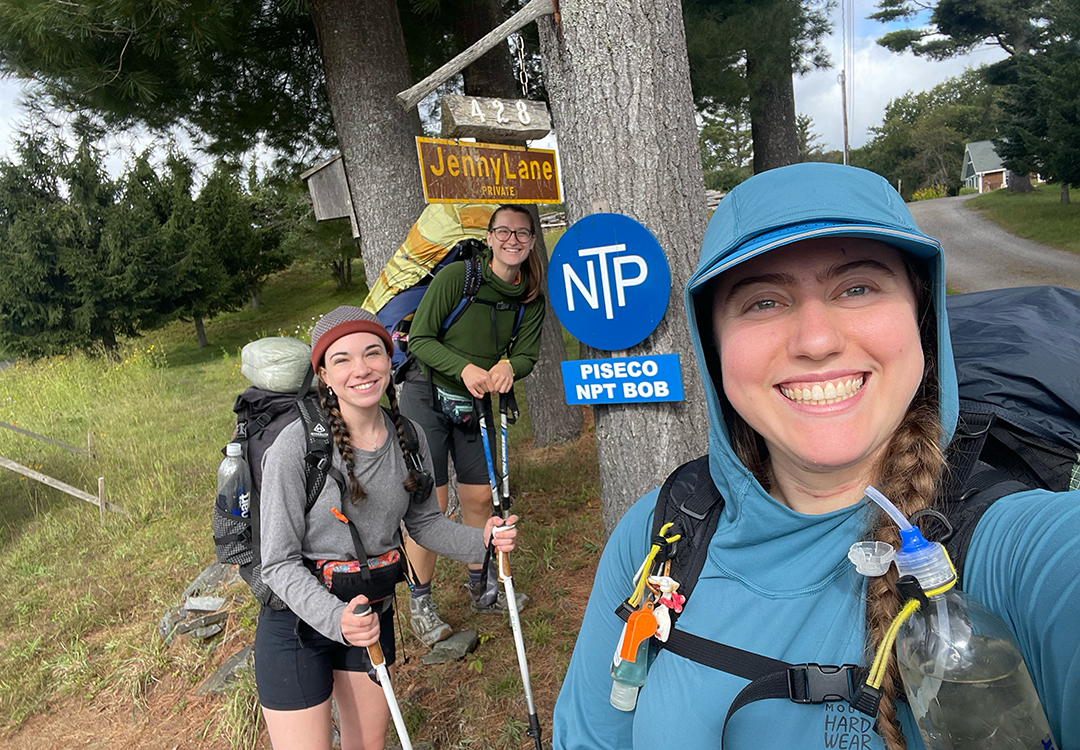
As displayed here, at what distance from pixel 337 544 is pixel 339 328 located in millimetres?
761

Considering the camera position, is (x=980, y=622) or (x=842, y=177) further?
(x=842, y=177)

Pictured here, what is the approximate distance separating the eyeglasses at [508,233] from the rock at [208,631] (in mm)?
2965

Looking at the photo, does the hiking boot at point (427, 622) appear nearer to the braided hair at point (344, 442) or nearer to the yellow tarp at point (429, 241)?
the braided hair at point (344, 442)

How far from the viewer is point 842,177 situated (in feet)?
3.36

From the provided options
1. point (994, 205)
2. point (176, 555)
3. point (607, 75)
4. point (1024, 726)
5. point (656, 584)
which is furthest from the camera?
point (994, 205)

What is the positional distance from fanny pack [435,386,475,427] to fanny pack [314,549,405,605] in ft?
4.42

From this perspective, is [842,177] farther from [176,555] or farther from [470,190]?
[176,555]

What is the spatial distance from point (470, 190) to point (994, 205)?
31799 millimetres

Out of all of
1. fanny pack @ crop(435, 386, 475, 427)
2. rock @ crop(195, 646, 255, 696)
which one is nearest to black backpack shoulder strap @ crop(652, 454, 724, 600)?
fanny pack @ crop(435, 386, 475, 427)

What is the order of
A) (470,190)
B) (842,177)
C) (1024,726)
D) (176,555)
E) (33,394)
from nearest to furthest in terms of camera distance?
(1024,726), (842,177), (470,190), (176,555), (33,394)

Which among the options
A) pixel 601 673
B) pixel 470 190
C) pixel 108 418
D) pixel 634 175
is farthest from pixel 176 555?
pixel 108 418

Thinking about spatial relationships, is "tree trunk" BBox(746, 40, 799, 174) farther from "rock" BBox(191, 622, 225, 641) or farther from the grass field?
"rock" BBox(191, 622, 225, 641)

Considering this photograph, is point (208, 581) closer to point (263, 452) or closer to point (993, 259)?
point (263, 452)

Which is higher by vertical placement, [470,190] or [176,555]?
[470,190]
